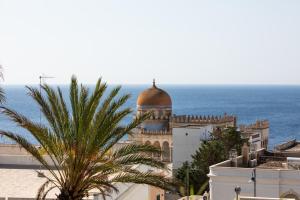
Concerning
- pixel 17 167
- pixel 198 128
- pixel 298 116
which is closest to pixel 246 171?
pixel 17 167

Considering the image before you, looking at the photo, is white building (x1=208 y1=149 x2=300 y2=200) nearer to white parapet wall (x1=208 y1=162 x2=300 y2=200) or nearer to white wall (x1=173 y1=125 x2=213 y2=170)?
white parapet wall (x1=208 y1=162 x2=300 y2=200)

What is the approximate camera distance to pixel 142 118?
13.5 meters

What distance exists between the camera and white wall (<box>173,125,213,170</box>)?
42844 millimetres

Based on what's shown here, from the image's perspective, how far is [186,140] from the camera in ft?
141

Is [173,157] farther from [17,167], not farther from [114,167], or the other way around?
[114,167]

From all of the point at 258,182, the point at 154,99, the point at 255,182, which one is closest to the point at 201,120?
the point at 154,99

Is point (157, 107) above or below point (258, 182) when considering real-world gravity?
above

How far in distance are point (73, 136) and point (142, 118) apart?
5.17 feet

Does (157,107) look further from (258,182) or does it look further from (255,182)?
(255,182)

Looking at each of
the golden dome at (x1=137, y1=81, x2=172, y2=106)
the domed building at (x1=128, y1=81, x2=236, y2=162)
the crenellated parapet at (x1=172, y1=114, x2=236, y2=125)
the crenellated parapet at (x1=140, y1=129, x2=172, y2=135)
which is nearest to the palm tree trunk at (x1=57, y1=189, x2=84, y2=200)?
A: the domed building at (x1=128, y1=81, x2=236, y2=162)

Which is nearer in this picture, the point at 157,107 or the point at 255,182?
the point at 255,182

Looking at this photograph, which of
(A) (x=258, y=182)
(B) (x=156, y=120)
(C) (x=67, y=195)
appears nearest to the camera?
(C) (x=67, y=195)

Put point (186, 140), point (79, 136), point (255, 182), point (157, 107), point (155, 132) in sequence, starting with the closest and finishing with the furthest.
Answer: point (79, 136) → point (255, 182) → point (186, 140) → point (155, 132) → point (157, 107)

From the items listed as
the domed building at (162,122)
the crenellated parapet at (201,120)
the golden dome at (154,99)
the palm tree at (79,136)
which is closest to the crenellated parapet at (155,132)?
the domed building at (162,122)
